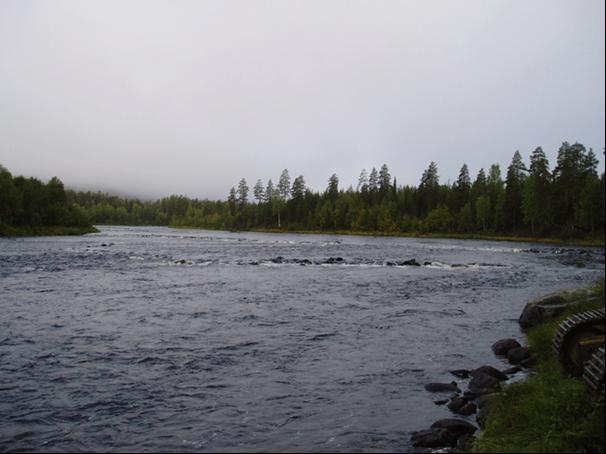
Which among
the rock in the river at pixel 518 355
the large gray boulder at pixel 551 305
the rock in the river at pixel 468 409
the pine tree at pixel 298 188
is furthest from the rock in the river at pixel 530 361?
the pine tree at pixel 298 188

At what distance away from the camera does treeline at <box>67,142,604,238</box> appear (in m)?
88.2

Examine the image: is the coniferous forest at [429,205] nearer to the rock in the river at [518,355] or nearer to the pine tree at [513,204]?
the pine tree at [513,204]

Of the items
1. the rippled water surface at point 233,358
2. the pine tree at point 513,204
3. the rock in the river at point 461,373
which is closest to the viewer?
the rippled water surface at point 233,358

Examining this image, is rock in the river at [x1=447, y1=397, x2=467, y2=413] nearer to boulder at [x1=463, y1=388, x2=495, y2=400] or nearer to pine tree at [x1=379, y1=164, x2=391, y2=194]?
boulder at [x1=463, y1=388, x2=495, y2=400]

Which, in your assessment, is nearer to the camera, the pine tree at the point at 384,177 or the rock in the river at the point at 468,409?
the rock in the river at the point at 468,409

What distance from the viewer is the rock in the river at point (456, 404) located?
10406 millimetres

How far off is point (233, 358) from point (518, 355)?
9.17 m

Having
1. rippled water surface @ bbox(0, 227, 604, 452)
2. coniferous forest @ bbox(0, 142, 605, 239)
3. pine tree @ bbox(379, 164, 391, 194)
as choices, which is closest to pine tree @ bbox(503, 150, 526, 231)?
coniferous forest @ bbox(0, 142, 605, 239)

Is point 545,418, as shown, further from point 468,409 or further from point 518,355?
point 518,355

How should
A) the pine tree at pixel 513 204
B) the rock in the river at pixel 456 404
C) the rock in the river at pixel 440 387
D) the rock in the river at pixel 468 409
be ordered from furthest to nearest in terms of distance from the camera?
the pine tree at pixel 513 204, the rock in the river at pixel 440 387, the rock in the river at pixel 456 404, the rock in the river at pixel 468 409

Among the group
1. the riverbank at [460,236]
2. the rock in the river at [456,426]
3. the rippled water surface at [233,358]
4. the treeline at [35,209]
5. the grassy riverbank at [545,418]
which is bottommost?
the rippled water surface at [233,358]

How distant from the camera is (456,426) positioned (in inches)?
356

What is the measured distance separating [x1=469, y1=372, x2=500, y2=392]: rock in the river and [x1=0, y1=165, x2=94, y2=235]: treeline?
90996mm

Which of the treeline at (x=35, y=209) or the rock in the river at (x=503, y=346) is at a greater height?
the treeline at (x=35, y=209)
